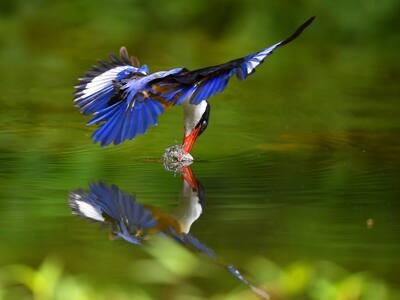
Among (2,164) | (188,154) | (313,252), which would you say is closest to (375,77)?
(188,154)

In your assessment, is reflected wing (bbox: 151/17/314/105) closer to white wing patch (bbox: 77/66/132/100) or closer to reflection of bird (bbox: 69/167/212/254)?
reflection of bird (bbox: 69/167/212/254)

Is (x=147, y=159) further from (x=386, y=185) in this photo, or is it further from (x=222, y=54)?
(x=222, y=54)

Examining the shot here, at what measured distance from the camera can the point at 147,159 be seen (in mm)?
4930

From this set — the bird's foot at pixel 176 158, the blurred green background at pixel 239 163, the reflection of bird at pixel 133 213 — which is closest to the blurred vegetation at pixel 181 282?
the blurred green background at pixel 239 163

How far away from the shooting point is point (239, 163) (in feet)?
15.8

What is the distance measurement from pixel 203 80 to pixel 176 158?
558 millimetres

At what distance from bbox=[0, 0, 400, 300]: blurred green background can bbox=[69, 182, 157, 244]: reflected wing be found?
0.21 ft

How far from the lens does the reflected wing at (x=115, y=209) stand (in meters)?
3.70

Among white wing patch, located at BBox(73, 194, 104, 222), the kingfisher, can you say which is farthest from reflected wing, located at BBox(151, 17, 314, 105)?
white wing patch, located at BBox(73, 194, 104, 222)

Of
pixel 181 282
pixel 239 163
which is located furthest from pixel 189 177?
pixel 181 282

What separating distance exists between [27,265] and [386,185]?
1581 millimetres

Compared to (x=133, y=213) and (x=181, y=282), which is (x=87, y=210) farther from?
(x=181, y=282)

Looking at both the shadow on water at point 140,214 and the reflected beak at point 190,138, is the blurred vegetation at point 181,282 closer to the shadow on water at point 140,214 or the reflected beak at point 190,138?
the shadow on water at point 140,214

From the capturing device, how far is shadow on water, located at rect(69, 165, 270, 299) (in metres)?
3.55
